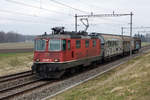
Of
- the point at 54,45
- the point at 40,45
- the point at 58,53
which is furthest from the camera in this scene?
the point at 40,45

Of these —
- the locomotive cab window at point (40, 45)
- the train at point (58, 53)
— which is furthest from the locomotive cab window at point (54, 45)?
the locomotive cab window at point (40, 45)

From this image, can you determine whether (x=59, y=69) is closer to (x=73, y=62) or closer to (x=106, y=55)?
(x=73, y=62)

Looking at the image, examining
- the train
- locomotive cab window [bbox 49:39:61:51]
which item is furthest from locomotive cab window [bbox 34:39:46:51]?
locomotive cab window [bbox 49:39:61:51]

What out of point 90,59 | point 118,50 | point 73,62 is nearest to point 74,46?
point 73,62

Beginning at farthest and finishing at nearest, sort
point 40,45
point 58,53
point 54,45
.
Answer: point 40,45 < point 54,45 < point 58,53

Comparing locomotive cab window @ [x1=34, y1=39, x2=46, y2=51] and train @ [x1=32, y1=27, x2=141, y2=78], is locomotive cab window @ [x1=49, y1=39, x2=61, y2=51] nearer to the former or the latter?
train @ [x1=32, y1=27, x2=141, y2=78]

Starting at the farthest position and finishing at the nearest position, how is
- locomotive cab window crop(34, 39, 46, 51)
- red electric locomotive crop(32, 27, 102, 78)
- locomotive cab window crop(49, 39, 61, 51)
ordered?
locomotive cab window crop(34, 39, 46, 51) → locomotive cab window crop(49, 39, 61, 51) → red electric locomotive crop(32, 27, 102, 78)

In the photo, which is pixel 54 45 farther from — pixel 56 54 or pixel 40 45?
pixel 40 45

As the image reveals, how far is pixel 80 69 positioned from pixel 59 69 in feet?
15.1

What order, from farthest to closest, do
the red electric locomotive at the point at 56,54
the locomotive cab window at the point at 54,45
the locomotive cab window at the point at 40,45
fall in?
the locomotive cab window at the point at 40,45 < the locomotive cab window at the point at 54,45 < the red electric locomotive at the point at 56,54

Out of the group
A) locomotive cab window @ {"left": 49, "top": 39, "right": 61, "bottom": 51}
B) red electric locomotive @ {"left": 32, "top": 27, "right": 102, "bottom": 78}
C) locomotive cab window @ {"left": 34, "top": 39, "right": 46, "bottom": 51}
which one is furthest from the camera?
locomotive cab window @ {"left": 34, "top": 39, "right": 46, "bottom": 51}

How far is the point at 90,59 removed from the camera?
60.1ft

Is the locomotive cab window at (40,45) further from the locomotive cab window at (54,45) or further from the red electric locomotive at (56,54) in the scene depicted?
the locomotive cab window at (54,45)

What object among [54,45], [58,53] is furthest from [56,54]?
[54,45]
